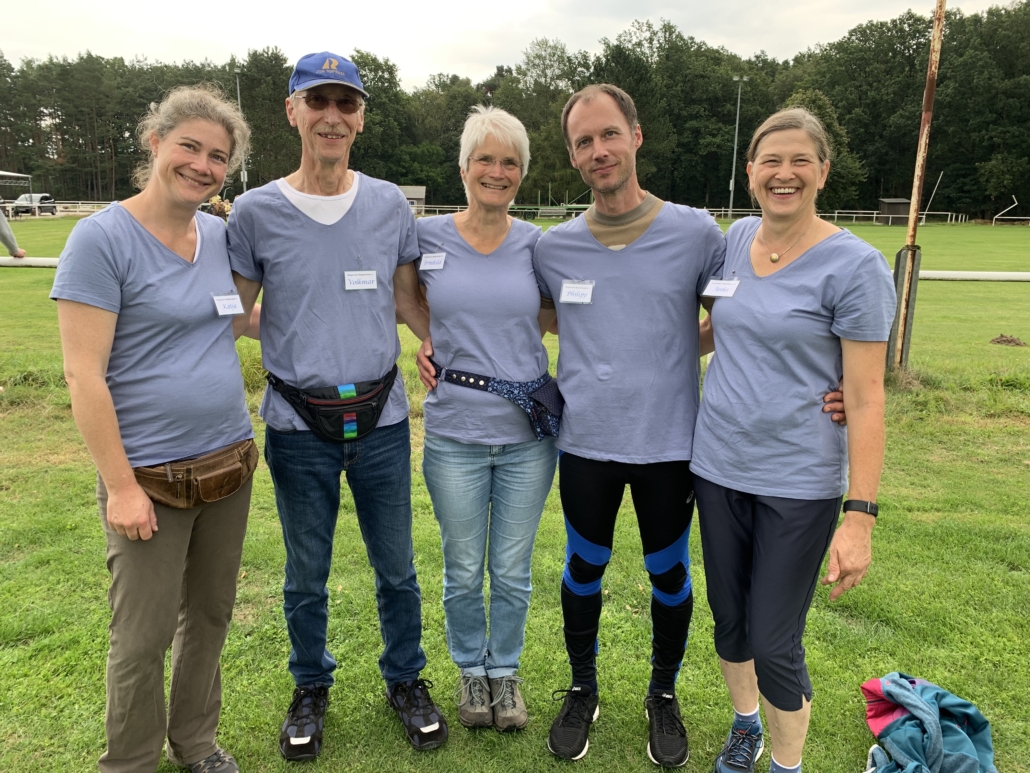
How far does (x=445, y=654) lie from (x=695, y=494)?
1488mm

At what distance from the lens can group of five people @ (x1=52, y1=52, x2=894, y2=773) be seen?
82.1 inches

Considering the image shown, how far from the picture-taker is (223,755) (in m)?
2.51

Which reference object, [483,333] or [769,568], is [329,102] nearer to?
[483,333]

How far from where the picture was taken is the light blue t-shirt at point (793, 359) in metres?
2.02

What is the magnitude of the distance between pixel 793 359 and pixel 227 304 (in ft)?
5.92

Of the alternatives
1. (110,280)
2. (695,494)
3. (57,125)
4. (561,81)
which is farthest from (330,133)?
(57,125)

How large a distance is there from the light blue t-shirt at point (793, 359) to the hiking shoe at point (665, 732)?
3.48 ft

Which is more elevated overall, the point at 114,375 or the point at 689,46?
the point at 689,46

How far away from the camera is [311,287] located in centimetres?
245

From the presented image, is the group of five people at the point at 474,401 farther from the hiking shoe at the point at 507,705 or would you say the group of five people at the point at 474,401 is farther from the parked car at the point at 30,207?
the parked car at the point at 30,207

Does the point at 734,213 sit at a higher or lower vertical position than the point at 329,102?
higher

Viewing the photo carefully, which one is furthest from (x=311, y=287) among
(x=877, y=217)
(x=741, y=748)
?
(x=877, y=217)

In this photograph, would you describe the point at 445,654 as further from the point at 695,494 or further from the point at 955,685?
the point at 955,685

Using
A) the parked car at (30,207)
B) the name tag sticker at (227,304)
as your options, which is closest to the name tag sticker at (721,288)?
the name tag sticker at (227,304)
